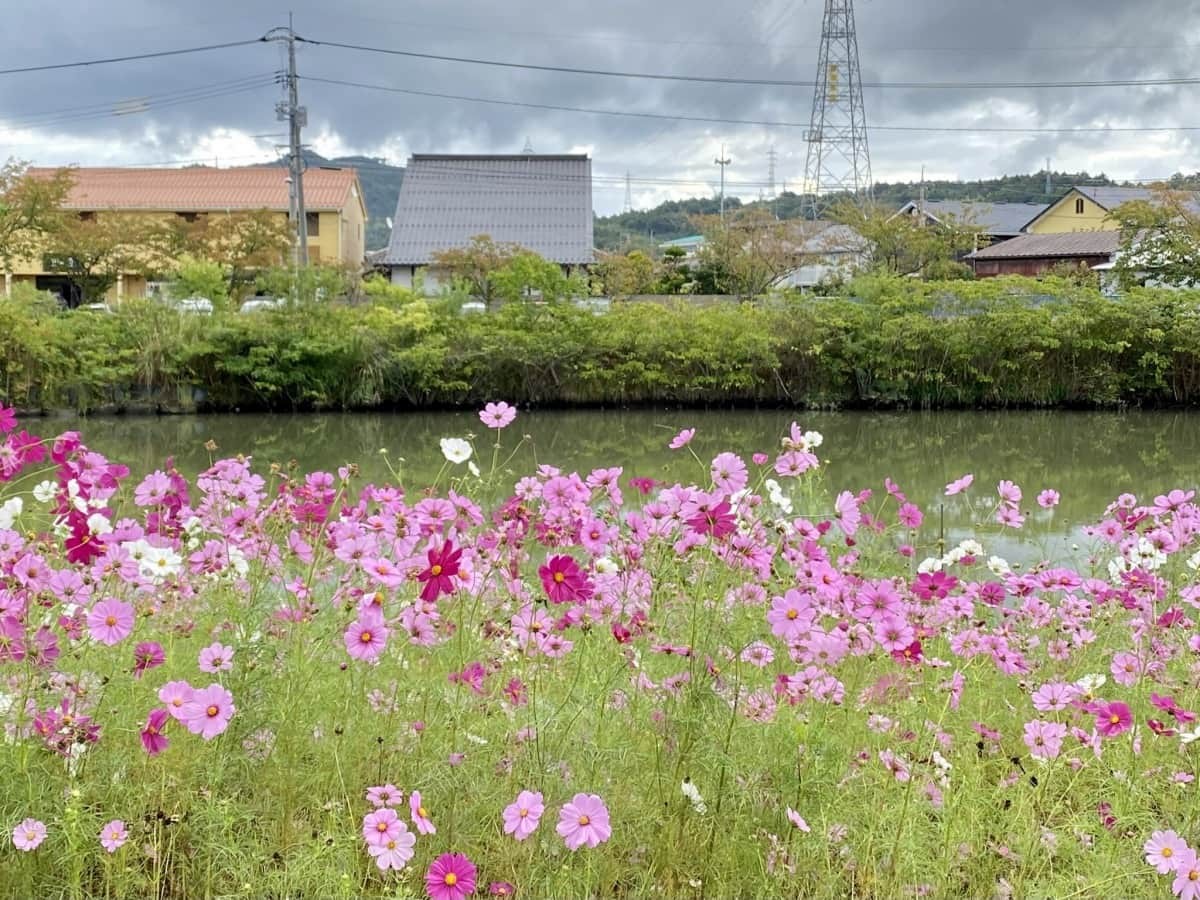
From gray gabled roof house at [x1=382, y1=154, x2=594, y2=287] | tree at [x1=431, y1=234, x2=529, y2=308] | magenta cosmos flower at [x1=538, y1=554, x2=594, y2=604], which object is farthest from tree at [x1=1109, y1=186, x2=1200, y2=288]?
magenta cosmos flower at [x1=538, y1=554, x2=594, y2=604]

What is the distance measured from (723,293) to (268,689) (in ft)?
75.3

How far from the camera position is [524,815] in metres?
1.29

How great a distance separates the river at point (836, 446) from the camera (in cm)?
741

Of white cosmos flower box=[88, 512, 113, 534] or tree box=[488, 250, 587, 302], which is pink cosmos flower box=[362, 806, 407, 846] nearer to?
white cosmos flower box=[88, 512, 113, 534]

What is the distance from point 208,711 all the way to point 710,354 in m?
13.1

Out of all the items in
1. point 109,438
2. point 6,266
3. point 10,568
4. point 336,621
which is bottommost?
point 109,438

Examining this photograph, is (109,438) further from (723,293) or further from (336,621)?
(723,293)

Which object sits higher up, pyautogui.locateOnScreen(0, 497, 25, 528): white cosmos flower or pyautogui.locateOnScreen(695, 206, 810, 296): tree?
A: pyautogui.locateOnScreen(695, 206, 810, 296): tree

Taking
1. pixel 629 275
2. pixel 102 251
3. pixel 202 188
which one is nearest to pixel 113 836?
pixel 629 275

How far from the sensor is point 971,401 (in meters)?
14.6

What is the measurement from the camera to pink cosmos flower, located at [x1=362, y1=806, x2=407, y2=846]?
126 cm

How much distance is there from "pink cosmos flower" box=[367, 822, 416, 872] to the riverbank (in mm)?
12956

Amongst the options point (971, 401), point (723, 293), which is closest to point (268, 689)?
point (971, 401)

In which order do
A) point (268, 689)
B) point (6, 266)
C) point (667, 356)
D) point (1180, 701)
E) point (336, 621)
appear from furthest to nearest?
point (6, 266), point (667, 356), point (1180, 701), point (336, 621), point (268, 689)
